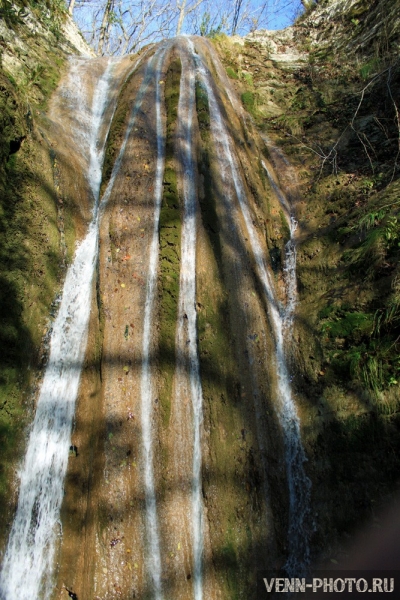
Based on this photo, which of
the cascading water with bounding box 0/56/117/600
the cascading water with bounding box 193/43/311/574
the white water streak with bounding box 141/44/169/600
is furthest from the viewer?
the cascading water with bounding box 193/43/311/574

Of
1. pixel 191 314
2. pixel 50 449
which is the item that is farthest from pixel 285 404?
pixel 50 449

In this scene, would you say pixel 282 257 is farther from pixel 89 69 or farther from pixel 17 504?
pixel 89 69

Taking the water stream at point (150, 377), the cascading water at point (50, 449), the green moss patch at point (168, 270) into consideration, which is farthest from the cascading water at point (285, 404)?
the cascading water at point (50, 449)

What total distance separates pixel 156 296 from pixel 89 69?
28.9 feet

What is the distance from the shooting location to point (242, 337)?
519 cm

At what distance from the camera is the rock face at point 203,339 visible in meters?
3.99

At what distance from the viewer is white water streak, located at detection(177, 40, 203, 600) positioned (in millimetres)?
3971

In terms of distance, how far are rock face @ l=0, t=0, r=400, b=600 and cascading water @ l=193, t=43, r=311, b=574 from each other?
0.08 feet

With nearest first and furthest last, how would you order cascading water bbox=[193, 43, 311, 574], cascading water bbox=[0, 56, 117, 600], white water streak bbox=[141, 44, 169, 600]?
white water streak bbox=[141, 44, 169, 600], cascading water bbox=[0, 56, 117, 600], cascading water bbox=[193, 43, 311, 574]

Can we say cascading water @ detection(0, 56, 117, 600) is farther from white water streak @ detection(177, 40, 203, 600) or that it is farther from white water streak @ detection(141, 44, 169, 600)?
white water streak @ detection(177, 40, 203, 600)

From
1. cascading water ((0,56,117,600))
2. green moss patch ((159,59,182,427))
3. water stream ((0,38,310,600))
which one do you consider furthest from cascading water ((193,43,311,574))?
cascading water ((0,56,117,600))

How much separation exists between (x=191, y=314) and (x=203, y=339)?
0.40m

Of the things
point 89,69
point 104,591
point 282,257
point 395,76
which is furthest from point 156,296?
point 89,69

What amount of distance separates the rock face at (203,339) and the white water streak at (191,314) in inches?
0.9
